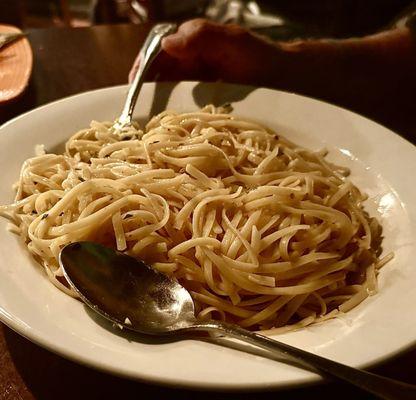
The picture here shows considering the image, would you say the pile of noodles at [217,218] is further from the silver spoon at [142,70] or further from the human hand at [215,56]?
the human hand at [215,56]

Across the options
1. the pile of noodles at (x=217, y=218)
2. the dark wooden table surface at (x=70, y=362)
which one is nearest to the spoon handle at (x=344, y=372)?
the dark wooden table surface at (x=70, y=362)

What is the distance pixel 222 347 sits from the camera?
794mm

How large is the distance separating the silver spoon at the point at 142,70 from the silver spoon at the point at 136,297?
561 millimetres

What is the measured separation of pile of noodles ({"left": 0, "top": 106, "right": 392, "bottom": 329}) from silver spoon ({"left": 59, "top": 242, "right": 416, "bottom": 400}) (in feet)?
0.18

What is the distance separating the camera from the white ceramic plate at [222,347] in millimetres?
743

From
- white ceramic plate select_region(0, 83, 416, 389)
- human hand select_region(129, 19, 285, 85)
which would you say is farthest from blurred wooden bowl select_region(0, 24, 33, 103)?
human hand select_region(129, 19, 285, 85)

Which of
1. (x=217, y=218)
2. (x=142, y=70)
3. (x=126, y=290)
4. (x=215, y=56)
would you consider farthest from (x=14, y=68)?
(x=126, y=290)

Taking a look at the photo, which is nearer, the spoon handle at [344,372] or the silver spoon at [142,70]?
the spoon handle at [344,372]

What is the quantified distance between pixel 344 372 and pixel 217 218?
0.49 meters

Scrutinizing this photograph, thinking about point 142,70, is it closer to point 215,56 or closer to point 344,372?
point 215,56

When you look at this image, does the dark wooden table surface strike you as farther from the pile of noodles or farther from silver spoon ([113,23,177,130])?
silver spoon ([113,23,177,130])

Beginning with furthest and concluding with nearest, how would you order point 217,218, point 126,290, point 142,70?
point 142,70 → point 217,218 → point 126,290

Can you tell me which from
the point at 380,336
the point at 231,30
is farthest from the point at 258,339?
A: the point at 231,30

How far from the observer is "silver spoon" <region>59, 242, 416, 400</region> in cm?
77
